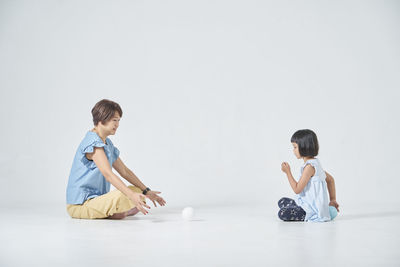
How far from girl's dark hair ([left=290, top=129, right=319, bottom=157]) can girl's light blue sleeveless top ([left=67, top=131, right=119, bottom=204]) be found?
1.30 meters

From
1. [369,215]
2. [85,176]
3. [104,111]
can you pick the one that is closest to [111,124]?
[104,111]

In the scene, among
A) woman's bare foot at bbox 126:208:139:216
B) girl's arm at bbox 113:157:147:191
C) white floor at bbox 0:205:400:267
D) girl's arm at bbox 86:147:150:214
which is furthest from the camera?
girl's arm at bbox 113:157:147:191

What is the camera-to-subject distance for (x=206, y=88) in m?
5.60

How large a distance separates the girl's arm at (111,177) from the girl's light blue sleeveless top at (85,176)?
49 millimetres

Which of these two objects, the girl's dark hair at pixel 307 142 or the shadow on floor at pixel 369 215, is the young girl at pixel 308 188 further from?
the shadow on floor at pixel 369 215

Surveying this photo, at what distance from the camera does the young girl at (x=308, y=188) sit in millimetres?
3414

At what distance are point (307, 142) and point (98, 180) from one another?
4.70ft

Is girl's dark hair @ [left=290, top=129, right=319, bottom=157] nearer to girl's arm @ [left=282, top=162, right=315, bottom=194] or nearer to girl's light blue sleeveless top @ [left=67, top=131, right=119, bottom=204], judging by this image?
girl's arm @ [left=282, top=162, right=315, bottom=194]

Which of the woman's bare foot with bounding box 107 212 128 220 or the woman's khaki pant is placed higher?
the woman's khaki pant

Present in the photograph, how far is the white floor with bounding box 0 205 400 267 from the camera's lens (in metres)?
2.10

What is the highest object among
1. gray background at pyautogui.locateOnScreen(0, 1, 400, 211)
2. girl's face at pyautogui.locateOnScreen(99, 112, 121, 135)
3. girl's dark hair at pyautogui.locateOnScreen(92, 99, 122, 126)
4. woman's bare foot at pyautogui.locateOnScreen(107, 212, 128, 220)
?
gray background at pyautogui.locateOnScreen(0, 1, 400, 211)

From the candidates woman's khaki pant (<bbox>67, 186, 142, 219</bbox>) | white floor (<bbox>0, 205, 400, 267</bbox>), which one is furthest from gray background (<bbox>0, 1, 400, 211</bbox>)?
woman's khaki pant (<bbox>67, 186, 142, 219</bbox>)

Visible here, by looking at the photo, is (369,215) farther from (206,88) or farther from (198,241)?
(206,88)

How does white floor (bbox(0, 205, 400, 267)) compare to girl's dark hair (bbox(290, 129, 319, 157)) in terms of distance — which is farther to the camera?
girl's dark hair (bbox(290, 129, 319, 157))
